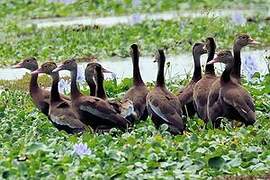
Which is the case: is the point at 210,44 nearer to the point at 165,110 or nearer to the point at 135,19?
the point at 165,110

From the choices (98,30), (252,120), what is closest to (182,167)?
(252,120)

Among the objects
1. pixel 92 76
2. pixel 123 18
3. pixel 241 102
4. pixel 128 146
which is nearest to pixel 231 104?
pixel 241 102

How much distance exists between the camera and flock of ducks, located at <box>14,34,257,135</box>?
1065 cm

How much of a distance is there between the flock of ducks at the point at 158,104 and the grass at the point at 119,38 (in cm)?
577

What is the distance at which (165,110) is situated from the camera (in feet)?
35.4

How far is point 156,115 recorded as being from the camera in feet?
35.5

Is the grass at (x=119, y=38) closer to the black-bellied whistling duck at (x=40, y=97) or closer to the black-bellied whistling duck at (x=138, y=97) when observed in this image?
the black-bellied whistling duck at (x=40, y=97)

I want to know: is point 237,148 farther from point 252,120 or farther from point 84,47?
point 84,47

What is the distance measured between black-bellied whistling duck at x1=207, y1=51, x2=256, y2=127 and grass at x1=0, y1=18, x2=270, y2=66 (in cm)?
653

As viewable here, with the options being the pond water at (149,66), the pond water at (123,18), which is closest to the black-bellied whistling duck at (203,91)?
the pond water at (149,66)

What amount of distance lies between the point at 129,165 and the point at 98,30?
1177cm

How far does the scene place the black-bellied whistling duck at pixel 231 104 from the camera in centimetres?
1052

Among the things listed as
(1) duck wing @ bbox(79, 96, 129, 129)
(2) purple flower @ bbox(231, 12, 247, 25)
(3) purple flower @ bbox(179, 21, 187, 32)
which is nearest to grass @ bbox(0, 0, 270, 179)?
(1) duck wing @ bbox(79, 96, 129, 129)

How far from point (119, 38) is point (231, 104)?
348 inches
